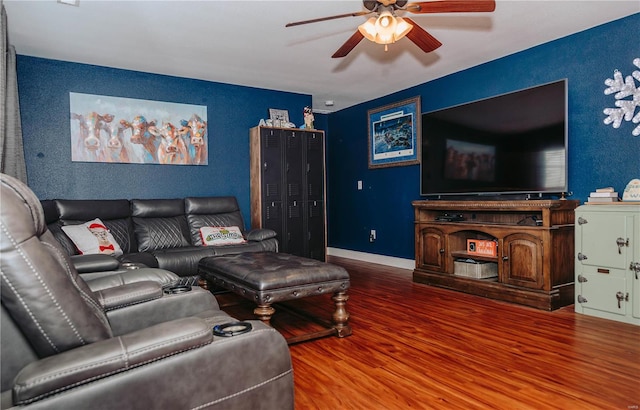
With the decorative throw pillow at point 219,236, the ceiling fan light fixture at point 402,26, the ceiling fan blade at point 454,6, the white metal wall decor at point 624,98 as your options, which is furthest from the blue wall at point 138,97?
the white metal wall decor at point 624,98

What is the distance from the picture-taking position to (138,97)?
15.4 feet

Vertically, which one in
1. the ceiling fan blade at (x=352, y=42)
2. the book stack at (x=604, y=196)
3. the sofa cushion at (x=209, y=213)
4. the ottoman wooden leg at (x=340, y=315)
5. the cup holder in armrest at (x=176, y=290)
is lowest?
the ottoman wooden leg at (x=340, y=315)

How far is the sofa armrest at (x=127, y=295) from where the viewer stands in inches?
65.0

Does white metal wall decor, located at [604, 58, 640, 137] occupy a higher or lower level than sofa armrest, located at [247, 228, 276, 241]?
higher

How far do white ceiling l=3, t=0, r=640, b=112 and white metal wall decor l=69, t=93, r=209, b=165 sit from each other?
17.0 inches

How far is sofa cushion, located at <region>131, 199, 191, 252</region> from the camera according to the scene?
422 cm

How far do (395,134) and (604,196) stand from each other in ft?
9.47

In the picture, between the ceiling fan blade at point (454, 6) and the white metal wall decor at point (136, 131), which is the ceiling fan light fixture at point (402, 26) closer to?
the ceiling fan blade at point (454, 6)

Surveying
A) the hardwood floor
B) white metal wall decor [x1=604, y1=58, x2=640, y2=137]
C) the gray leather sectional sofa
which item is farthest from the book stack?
the gray leather sectional sofa

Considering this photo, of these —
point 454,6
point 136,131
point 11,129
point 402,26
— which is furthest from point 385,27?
point 136,131

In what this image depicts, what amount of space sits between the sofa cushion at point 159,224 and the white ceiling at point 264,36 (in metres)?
1.58

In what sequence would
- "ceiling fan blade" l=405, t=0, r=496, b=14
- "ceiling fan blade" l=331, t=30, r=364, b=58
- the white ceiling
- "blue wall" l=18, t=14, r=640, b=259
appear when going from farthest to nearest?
"blue wall" l=18, t=14, r=640, b=259 < the white ceiling < "ceiling fan blade" l=331, t=30, r=364, b=58 < "ceiling fan blade" l=405, t=0, r=496, b=14

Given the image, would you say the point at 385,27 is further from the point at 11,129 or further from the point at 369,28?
the point at 11,129

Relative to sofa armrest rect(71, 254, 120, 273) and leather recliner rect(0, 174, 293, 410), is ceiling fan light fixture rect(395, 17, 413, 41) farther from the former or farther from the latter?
sofa armrest rect(71, 254, 120, 273)
